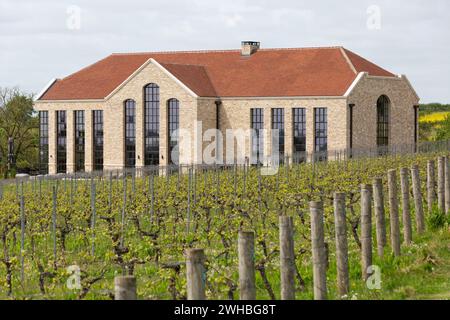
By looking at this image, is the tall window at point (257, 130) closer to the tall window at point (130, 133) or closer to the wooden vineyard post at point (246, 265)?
the tall window at point (130, 133)

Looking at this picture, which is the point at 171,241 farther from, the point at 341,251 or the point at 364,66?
the point at 364,66

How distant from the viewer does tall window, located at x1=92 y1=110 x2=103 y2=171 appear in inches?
2448

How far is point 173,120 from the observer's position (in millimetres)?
58688

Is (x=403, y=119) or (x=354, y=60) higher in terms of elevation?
(x=354, y=60)

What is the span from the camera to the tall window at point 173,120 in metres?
58.5

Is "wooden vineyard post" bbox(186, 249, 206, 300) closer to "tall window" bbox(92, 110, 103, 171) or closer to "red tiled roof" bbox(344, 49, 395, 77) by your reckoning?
"red tiled roof" bbox(344, 49, 395, 77)

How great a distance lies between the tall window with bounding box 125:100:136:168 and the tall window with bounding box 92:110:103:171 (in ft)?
7.78

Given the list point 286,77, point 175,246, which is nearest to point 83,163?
point 286,77

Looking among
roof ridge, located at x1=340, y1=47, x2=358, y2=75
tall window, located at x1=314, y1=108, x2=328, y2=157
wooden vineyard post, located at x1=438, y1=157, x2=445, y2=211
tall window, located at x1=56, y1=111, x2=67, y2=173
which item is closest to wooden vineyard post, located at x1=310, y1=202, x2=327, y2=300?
wooden vineyard post, located at x1=438, y1=157, x2=445, y2=211

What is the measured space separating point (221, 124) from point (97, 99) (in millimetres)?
8870

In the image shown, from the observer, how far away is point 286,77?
5941 cm

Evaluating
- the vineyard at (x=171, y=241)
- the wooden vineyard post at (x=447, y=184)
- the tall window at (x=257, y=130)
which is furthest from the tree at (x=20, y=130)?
the wooden vineyard post at (x=447, y=184)

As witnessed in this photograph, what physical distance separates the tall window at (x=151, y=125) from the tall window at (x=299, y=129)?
8.99 m
